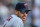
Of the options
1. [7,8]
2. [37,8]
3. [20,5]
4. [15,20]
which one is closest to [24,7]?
[20,5]

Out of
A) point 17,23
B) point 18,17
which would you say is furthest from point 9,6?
point 17,23

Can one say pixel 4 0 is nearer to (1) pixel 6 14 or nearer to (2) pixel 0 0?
(2) pixel 0 0

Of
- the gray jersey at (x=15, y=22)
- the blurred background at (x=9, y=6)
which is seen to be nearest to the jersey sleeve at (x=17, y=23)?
the gray jersey at (x=15, y=22)

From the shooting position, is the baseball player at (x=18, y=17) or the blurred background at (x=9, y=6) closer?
the baseball player at (x=18, y=17)

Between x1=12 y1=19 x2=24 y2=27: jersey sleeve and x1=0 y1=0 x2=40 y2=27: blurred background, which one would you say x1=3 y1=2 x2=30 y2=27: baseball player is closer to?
x1=12 y1=19 x2=24 y2=27: jersey sleeve

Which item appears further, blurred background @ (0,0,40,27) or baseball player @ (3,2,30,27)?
blurred background @ (0,0,40,27)

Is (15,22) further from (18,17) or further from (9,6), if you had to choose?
(9,6)

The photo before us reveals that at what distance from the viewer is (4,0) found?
120 inches

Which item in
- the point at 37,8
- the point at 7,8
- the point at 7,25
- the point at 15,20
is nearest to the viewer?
the point at 15,20

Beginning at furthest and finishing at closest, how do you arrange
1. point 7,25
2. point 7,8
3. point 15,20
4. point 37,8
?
point 7,8, point 37,8, point 7,25, point 15,20

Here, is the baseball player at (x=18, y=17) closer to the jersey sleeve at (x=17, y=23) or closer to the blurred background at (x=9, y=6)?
the jersey sleeve at (x=17, y=23)

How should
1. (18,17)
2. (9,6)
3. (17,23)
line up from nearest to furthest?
(17,23), (18,17), (9,6)

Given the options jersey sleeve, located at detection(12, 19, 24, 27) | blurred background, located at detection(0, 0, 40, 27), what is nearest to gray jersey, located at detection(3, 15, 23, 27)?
jersey sleeve, located at detection(12, 19, 24, 27)

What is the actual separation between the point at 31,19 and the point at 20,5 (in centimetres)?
114
